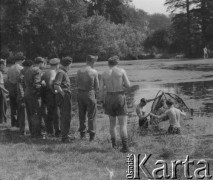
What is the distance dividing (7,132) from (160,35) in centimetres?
8154

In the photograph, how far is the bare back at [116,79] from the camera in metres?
8.80

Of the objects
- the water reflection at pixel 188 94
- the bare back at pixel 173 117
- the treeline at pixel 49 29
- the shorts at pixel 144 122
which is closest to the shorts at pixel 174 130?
the bare back at pixel 173 117

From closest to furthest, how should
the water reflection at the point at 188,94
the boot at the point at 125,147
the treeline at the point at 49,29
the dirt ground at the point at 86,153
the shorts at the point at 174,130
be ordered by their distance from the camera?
1. the dirt ground at the point at 86,153
2. the boot at the point at 125,147
3. the shorts at the point at 174,130
4. the water reflection at the point at 188,94
5. the treeline at the point at 49,29

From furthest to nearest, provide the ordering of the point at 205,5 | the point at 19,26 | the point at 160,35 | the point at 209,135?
1. the point at 160,35
2. the point at 205,5
3. the point at 19,26
4. the point at 209,135

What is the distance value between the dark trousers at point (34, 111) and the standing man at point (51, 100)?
312 mm

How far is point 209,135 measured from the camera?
432 inches

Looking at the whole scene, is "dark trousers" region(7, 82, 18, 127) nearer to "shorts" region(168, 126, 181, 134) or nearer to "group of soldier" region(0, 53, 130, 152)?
"group of soldier" region(0, 53, 130, 152)

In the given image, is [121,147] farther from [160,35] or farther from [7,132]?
[160,35]

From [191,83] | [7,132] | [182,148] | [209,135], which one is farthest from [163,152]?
[191,83]

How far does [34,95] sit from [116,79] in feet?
7.62

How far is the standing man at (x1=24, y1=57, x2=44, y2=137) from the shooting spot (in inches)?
400

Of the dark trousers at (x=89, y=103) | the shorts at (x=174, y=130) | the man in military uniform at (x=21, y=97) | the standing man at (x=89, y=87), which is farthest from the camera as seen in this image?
the shorts at (x=174, y=130)

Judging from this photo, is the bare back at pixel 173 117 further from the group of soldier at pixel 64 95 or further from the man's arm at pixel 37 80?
the man's arm at pixel 37 80

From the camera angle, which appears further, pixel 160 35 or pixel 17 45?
pixel 160 35
